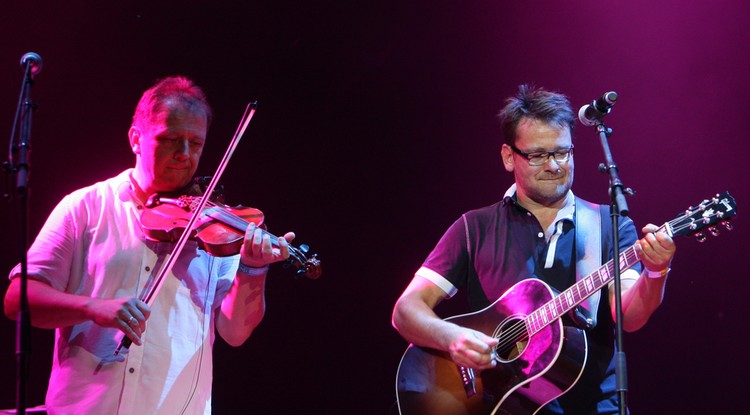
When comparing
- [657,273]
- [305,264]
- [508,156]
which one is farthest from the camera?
[508,156]

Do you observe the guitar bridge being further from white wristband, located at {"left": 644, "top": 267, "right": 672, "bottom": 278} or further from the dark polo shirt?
white wristband, located at {"left": 644, "top": 267, "right": 672, "bottom": 278}

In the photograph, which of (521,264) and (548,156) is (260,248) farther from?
(548,156)

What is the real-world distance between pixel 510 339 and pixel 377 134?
2.35 meters

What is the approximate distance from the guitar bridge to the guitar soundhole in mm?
154

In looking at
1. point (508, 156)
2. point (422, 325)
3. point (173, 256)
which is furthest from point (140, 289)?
point (508, 156)

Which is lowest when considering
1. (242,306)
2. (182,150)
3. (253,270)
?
(242,306)

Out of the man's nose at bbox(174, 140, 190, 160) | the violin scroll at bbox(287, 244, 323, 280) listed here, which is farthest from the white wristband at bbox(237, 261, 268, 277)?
the man's nose at bbox(174, 140, 190, 160)

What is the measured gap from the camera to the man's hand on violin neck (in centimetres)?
304

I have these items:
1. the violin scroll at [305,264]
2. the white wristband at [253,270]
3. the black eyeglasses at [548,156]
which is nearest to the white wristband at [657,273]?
the black eyeglasses at [548,156]

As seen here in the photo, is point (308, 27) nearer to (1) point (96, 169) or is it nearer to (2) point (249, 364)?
(1) point (96, 169)

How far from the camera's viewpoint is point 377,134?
17.3 ft

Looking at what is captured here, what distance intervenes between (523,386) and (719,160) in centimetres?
248

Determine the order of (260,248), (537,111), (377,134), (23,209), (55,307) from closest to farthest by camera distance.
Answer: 1. (23,209)
2. (55,307)
3. (260,248)
4. (537,111)
5. (377,134)

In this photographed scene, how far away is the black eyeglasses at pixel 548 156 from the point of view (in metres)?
3.49
